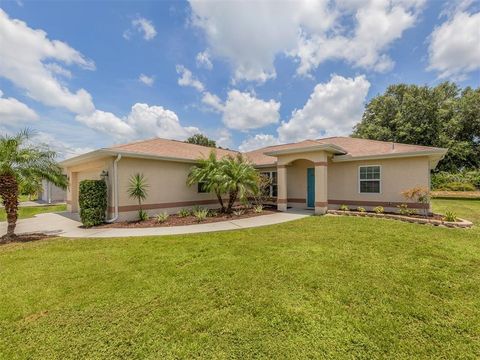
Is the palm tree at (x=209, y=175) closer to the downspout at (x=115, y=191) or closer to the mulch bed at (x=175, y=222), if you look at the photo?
the mulch bed at (x=175, y=222)

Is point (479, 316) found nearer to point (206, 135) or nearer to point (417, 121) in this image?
point (417, 121)

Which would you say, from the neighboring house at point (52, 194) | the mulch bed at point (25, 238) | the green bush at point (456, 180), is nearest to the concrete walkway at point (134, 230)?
the mulch bed at point (25, 238)

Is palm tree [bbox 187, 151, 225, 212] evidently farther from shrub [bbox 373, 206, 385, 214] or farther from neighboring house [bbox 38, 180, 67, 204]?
neighboring house [bbox 38, 180, 67, 204]

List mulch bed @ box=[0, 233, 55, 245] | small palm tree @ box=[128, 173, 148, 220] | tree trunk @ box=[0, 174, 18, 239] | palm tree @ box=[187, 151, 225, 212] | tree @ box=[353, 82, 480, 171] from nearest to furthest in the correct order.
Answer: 1. mulch bed @ box=[0, 233, 55, 245]
2. tree trunk @ box=[0, 174, 18, 239]
3. small palm tree @ box=[128, 173, 148, 220]
4. palm tree @ box=[187, 151, 225, 212]
5. tree @ box=[353, 82, 480, 171]

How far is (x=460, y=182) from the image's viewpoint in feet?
80.3

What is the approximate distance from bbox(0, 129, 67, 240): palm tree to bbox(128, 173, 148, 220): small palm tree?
3326 millimetres

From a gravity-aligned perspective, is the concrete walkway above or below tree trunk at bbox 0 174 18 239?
below

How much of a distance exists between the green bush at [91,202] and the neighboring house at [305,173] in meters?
0.51

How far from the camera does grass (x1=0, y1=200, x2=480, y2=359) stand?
2.90 meters

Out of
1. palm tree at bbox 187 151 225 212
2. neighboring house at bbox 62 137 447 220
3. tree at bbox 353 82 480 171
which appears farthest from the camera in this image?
tree at bbox 353 82 480 171

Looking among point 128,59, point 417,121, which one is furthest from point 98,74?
point 417,121

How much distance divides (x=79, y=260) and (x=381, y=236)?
30.8 ft

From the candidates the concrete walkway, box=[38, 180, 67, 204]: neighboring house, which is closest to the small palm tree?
the concrete walkway

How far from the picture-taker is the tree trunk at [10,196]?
8.27 meters
